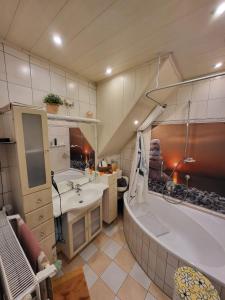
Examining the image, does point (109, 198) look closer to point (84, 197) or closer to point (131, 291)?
point (84, 197)

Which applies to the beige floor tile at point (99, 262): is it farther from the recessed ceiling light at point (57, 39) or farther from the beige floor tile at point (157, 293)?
the recessed ceiling light at point (57, 39)

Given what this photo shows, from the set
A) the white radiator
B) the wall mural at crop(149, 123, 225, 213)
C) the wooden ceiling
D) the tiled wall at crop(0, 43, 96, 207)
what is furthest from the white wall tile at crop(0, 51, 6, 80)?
the wall mural at crop(149, 123, 225, 213)

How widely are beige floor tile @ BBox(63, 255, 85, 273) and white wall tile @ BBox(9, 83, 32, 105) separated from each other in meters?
1.98

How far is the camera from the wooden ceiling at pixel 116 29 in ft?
2.74

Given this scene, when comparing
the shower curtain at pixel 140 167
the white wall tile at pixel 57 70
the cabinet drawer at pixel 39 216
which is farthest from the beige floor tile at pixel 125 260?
the white wall tile at pixel 57 70

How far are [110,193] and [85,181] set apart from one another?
1.53 ft

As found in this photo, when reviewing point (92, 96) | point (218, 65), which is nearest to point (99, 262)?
point (92, 96)

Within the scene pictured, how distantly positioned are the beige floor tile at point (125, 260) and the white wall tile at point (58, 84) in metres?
2.28

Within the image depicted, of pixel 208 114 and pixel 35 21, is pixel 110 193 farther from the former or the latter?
pixel 35 21

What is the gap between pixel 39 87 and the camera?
143cm

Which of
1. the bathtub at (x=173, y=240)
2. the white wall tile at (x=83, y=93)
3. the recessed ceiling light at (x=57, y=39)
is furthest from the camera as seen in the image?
the white wall tile at (x=83, y=93)

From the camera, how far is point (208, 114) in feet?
5.84

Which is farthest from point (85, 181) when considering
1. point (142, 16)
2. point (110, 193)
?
point (142, 16)

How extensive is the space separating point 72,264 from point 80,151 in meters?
1.46
